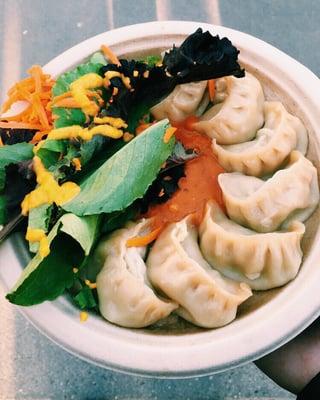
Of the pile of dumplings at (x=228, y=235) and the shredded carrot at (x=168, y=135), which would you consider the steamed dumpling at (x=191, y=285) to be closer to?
the pile of dumplings at (x=228, y=235)

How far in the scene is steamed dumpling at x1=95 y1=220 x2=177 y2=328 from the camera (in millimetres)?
1102

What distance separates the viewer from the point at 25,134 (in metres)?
1.22

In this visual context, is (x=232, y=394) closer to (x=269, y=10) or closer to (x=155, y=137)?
(x=155, y=137)

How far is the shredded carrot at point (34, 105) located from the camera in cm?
121

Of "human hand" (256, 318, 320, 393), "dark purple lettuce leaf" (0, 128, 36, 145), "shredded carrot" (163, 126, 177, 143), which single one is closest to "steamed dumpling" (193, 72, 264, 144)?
"shredded carrot" (163, 126, 177, 143)

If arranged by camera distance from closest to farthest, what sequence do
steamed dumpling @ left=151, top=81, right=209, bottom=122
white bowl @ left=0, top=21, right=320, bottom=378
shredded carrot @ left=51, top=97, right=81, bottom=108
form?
white bowl @ left=0, top=21, right=320, bottom=378, shredded carrot @ left=51, top=97, right=81, bottom=108, steamed dumpling @ left=151, top=81, right=209, bottom=122

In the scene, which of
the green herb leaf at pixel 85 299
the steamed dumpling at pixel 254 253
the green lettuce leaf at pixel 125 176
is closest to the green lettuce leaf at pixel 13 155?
the green lettuce leaf at pixel 125 176

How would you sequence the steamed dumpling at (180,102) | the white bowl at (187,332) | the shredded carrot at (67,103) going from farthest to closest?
1. the steamed dumpling at (180,102)
2. the shredded carrot at (67,103)
3. the white bowl at (187,332)

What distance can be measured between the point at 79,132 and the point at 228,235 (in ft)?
1.06

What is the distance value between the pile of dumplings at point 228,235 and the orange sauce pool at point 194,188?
0.02 metres

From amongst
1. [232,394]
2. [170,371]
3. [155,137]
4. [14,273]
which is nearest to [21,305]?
[14,273]

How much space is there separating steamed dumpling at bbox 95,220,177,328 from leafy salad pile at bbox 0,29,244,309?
1.0 inches

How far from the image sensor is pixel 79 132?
1124 millimetres

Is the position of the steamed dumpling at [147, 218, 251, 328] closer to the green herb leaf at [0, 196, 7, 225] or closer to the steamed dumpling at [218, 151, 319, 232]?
the steamed dumpling at [218, 151, 319, 232]
